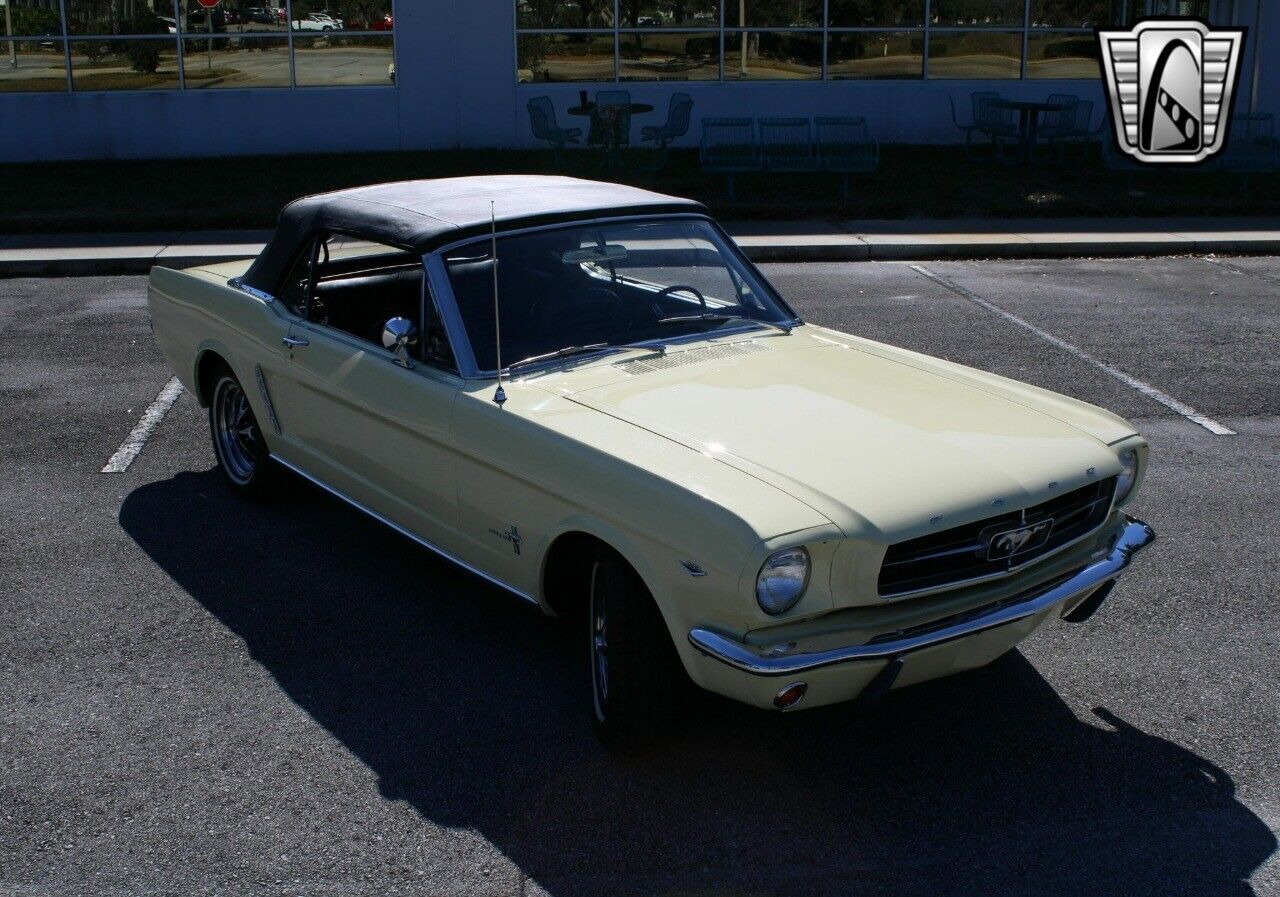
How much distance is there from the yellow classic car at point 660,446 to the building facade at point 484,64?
1465 centimetres

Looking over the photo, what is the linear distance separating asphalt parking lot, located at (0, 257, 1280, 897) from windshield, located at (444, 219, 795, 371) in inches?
45.2

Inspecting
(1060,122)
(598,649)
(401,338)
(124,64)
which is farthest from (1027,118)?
(598,649)

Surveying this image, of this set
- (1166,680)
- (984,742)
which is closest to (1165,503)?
(1166,680)

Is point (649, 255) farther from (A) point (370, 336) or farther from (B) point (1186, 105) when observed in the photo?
(B) point (1186, 105)

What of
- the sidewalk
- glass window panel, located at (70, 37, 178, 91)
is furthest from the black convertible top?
glass window panel, located at (70, 37, 178, 91)

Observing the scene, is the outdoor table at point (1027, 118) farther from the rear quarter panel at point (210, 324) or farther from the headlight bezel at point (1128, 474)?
the headlight bezel at point (1128, 474)

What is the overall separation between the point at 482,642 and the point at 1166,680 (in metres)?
2.47

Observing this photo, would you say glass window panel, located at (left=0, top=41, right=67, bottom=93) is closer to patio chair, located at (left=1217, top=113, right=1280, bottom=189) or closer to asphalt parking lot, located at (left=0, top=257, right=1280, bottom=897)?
asphalt parking lot, located at (left=0, top=257, right=1280, bottom=897)

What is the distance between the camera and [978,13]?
2097cm

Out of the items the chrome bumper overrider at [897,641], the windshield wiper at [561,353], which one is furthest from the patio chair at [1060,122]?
the chrome bumper overrider at [897,641]

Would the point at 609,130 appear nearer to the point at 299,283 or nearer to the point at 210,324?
the point at 210,324

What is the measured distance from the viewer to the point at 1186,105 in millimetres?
18734

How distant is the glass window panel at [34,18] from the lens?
19.5 metres

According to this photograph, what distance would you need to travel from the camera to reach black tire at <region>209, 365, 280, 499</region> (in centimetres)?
654
